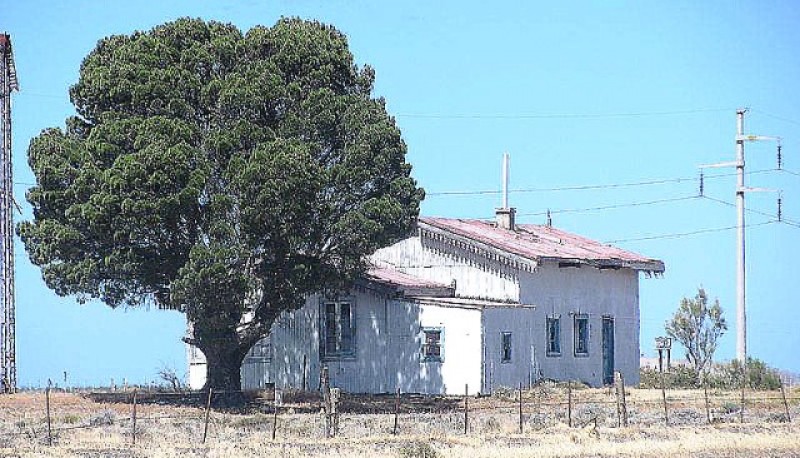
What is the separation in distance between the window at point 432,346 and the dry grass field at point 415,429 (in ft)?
5.25

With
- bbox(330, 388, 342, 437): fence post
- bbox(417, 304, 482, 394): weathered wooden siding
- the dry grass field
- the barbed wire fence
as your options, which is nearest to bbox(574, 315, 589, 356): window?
the barbed wire fence

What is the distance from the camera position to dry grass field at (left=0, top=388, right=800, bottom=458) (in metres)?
27.9

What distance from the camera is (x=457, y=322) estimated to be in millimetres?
42406

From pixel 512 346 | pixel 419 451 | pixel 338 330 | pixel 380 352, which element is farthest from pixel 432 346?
pixel 419 451

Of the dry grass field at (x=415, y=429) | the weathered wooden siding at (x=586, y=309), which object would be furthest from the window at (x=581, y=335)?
the dry grass field at (x=415, y=429)

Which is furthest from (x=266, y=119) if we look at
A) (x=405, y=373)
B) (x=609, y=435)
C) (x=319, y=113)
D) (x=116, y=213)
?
(x=609, y=435)

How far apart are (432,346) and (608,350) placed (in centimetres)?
935

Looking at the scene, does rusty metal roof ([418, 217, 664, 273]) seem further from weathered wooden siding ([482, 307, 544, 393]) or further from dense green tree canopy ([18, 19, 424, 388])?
dense green tree canopy ([18, 19, 424, 388])

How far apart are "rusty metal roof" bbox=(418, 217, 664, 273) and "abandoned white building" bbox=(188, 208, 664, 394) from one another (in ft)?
0.26

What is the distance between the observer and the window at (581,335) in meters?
47.8

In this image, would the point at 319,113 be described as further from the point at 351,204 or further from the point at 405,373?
the point at 405,373

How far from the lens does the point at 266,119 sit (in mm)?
38062

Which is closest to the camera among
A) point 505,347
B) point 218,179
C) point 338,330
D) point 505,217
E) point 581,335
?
point 218,179

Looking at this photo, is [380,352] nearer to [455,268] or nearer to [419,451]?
[455,268]
